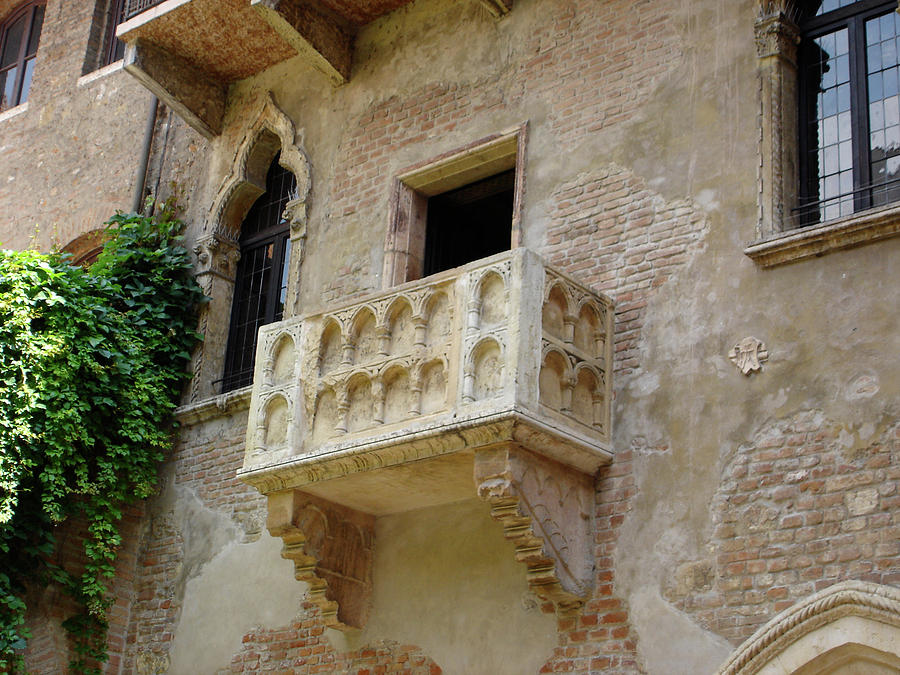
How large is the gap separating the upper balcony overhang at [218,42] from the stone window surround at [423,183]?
4.71 ft

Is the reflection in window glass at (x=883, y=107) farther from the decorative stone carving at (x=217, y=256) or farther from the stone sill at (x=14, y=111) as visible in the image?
the stone sill at (x=14, y=111)

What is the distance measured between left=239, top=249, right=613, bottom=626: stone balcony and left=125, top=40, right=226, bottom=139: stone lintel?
11.6 feet

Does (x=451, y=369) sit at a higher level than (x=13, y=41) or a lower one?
lower

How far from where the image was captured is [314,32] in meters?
11.0

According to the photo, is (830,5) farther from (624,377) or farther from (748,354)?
(624,377)

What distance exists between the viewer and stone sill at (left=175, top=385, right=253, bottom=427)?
1048 centimetres

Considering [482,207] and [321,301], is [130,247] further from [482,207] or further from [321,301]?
[482,207]

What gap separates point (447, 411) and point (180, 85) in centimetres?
530

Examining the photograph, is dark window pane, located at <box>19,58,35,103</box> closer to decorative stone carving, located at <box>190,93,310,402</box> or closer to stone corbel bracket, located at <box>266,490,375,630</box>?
decorative stone carving, located at <box>190,93,310,402</box>

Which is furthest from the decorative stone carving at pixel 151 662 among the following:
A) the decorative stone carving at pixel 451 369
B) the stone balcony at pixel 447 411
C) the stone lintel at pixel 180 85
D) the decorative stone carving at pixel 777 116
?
the decorative stone carving at pixel 777 116

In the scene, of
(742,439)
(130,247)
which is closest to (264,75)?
(130,247)

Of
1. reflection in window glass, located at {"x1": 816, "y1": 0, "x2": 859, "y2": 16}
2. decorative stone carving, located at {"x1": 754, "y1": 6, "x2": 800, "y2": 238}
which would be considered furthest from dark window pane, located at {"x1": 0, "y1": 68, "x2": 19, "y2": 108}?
reflection in window glass, located at {"x1": 816, "y1": 0, "x2": 859, "y2": 16}

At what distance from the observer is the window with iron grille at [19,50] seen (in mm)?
15219

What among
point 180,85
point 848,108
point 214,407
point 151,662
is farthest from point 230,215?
point 848,108
